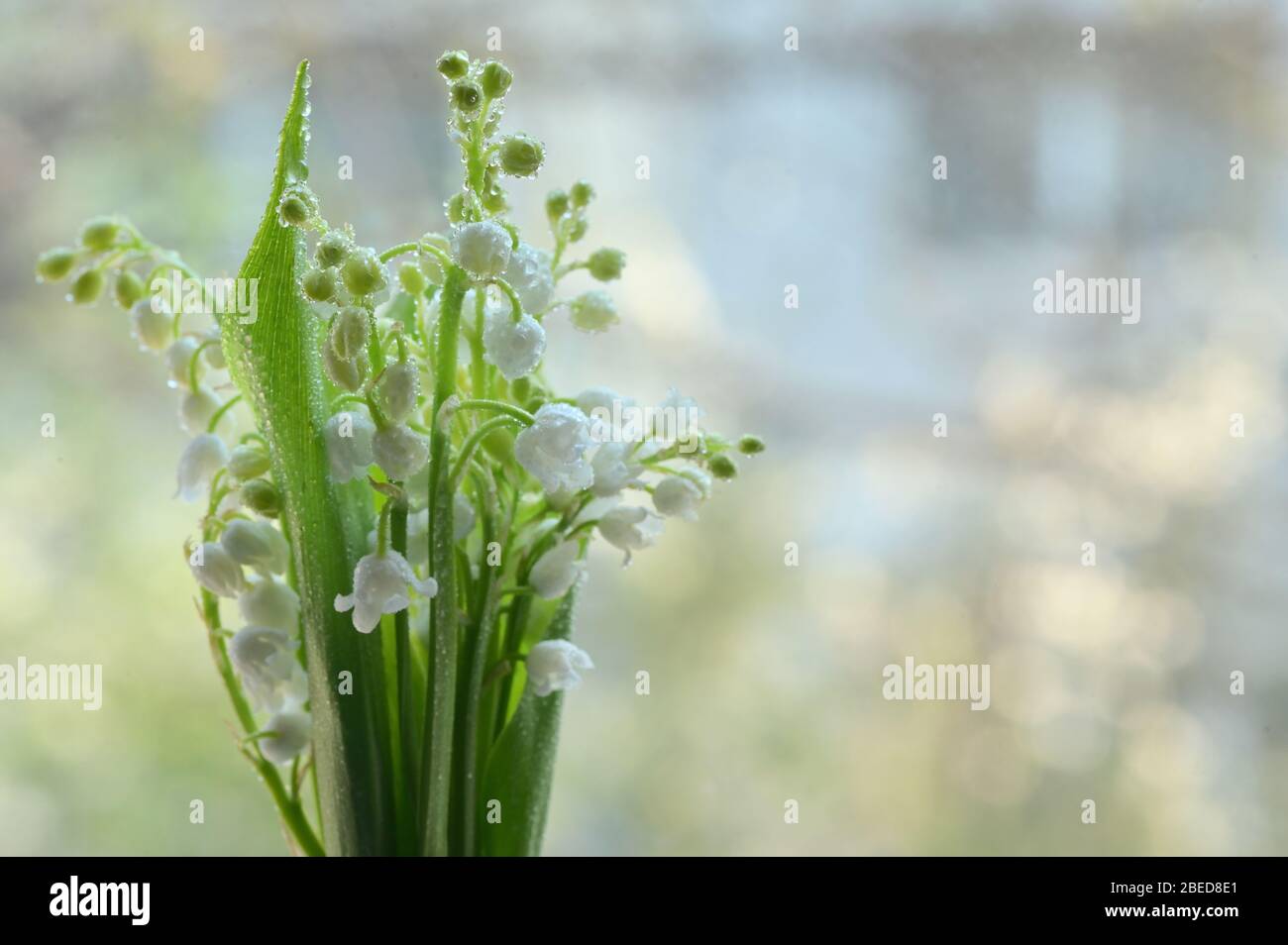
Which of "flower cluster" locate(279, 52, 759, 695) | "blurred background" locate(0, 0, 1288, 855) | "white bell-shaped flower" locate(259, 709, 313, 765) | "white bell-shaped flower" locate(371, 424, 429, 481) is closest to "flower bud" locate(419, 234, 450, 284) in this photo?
"flower cluster" locate(279, 52, 759, 695)

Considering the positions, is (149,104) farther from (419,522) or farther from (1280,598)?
(1280,598)

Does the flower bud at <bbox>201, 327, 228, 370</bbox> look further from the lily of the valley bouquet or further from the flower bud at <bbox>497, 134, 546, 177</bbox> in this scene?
the flower bud at <bbox>497, 134, 546, 177</bbox>

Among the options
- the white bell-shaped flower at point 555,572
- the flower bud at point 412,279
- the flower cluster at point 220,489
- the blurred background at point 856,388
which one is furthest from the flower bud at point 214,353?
the blurred background at point 856,388

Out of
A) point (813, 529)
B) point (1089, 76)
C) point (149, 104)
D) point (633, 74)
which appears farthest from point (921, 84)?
point (149, 104)

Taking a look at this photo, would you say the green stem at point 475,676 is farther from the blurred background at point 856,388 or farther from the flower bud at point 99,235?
the blurred background at point 856,388

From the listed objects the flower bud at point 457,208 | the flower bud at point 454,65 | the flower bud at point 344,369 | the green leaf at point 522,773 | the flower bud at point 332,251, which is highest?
the flower bud at point 454,65
